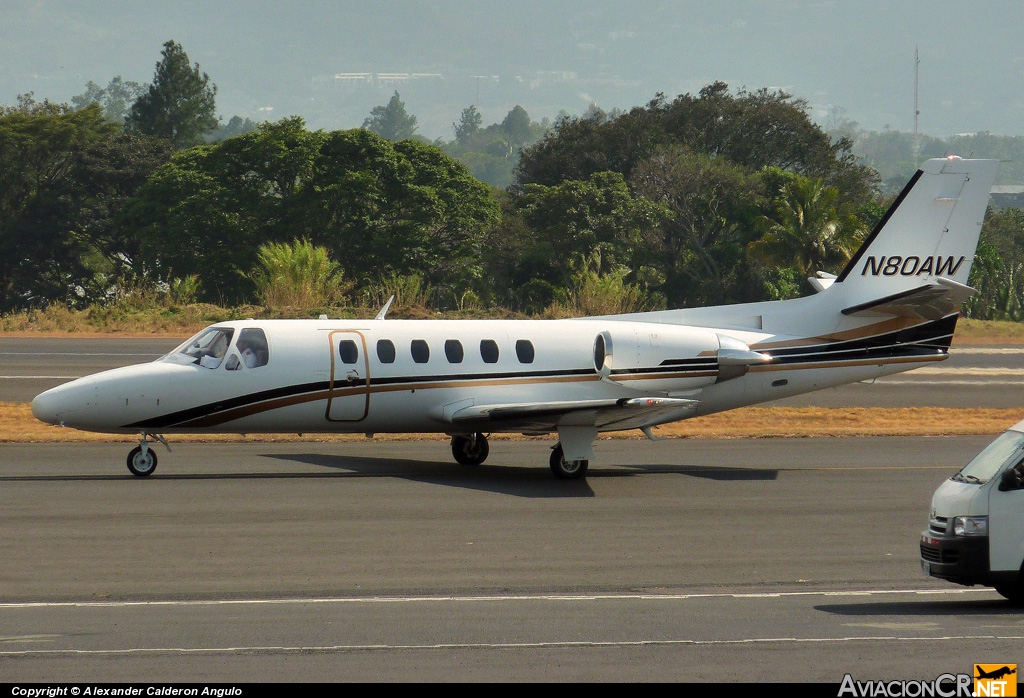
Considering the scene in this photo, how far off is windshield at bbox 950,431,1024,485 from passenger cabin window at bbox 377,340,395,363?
36.9 ft

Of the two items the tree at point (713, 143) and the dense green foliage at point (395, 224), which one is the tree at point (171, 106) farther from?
the tree at point (713, 143)

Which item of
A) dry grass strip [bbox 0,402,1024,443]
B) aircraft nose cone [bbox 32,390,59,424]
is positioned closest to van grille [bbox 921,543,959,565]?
aircraft nose cone [bbox 32,390,59,424]

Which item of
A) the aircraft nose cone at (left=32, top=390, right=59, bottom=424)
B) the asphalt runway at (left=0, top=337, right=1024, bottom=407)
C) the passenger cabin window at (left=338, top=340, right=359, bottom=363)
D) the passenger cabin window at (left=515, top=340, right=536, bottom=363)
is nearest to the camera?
the aircraft nose cone at (left=32, top=390, right=59, bottom=424)

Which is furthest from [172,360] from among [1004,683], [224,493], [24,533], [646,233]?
[646,233]

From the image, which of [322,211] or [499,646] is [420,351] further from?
[322,211]

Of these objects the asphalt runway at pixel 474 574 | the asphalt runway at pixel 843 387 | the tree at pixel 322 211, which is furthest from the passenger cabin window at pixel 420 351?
the tree at pixel 322 211

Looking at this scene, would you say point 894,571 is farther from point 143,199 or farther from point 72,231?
point 72,231

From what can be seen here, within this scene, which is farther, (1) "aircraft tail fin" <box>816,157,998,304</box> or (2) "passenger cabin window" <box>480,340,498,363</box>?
(1) "aircraft tail fin" <box>816,157,998,304</box>

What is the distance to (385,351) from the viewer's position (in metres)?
20.3

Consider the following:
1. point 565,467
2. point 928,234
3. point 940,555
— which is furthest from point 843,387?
point 940,555

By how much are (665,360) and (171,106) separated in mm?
103140

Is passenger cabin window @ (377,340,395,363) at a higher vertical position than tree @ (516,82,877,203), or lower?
lower

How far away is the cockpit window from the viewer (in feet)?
64.0

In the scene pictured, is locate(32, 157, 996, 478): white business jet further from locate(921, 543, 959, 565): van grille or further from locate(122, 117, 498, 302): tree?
locate(122, 117, 498, 302): tree
